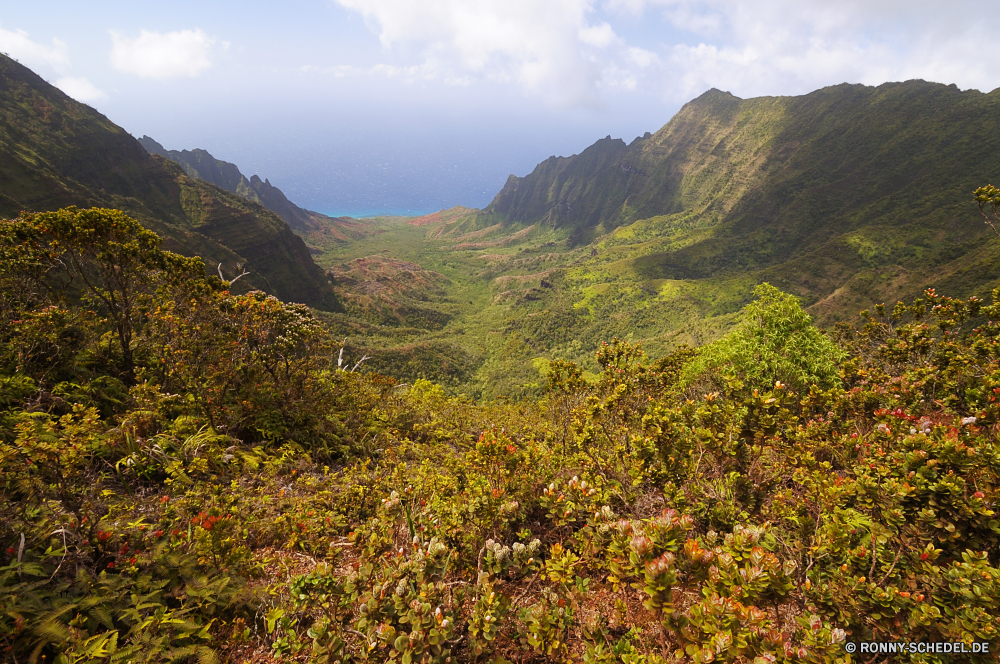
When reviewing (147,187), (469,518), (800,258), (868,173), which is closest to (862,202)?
(868,173)

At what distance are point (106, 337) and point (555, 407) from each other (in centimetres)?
1647

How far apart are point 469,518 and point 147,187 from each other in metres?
136

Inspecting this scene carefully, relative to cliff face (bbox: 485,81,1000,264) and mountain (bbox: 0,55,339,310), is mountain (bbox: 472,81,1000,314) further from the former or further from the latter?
mountain (bbox: 0,55,339,310)

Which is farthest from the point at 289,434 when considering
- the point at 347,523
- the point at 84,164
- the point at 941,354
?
the point at 84,164

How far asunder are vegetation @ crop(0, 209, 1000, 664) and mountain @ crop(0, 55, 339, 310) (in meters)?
74.1

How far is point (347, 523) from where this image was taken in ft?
25.3

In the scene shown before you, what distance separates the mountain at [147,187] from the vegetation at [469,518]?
74088 millimetres

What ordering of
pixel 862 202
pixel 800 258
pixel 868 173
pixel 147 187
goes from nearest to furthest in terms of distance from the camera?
pixel 147 187, pixel 800 258, pixel 862 202, pixel 868 173

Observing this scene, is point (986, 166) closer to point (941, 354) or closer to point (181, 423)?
point (941, 354)

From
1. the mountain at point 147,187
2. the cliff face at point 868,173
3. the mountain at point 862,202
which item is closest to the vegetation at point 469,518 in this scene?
the mountain at point 147,187

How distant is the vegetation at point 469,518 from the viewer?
11.8ft

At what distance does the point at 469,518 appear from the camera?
231 inches

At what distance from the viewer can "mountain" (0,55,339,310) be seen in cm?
7912

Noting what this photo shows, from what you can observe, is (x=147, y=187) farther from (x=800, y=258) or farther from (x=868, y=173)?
(x=868, y=173)
